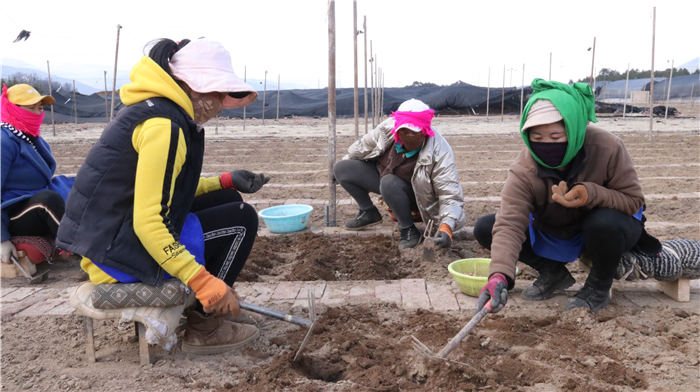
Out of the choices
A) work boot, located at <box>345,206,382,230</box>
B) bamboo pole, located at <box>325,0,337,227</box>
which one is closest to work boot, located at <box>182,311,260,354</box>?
work boot, located at <box>345,206,382,230</box>

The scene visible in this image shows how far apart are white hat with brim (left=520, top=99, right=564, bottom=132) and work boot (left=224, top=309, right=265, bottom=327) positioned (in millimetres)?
1765

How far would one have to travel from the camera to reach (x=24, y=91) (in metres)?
3.85

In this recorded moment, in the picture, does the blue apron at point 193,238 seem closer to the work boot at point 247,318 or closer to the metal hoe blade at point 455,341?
the work boot at point 247,318

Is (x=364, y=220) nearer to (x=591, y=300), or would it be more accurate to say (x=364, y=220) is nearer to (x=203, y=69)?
(x=591, y=300)

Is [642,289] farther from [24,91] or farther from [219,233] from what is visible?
[24,91]

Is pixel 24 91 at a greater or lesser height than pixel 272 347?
greater

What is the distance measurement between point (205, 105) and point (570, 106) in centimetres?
175

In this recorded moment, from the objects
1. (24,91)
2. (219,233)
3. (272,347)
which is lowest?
(272,347)

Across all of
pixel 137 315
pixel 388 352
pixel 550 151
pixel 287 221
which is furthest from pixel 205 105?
pixel 287 221

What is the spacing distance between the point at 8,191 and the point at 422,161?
3066 millimetres

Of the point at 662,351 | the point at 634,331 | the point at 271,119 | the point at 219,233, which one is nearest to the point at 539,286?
the point at 634,331

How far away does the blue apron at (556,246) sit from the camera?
292 cm

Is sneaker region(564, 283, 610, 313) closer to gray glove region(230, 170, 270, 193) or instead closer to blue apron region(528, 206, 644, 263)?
blue apron region(528, 206, 644, 263)

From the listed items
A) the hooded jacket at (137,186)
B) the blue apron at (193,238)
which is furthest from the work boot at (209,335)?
the hooded jacket at (137,186)
